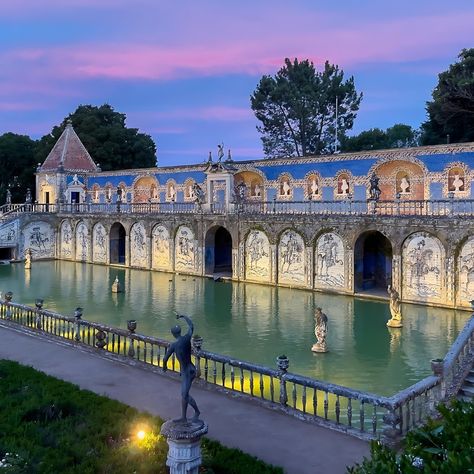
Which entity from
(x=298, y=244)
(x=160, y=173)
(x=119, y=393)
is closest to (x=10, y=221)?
(x=160, y=173)

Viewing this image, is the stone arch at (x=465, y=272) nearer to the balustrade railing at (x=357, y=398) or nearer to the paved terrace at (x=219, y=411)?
the balustrade railing at (x=357, y=398)

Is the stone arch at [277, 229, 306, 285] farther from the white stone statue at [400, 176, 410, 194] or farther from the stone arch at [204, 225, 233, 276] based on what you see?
the stone arch at [204, 225, 233, 276]

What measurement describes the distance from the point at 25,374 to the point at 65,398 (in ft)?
6.88

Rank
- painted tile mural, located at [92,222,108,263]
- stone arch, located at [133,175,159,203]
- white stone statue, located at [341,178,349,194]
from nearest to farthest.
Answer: white stone statue, located at [341,178,349,194] < painted tile mural, located at [92,222,108,263] < stone arch, located at [133,175,159,203]

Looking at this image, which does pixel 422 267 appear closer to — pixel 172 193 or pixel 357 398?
pixel 357 398

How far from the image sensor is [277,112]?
2137 inches

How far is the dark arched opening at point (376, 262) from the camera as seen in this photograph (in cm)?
2917

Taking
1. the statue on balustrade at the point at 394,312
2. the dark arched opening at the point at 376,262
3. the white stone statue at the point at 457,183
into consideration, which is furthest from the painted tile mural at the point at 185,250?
the statue on balustrade at the point at 394,312

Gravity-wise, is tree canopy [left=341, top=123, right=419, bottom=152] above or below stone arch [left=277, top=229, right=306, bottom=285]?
above

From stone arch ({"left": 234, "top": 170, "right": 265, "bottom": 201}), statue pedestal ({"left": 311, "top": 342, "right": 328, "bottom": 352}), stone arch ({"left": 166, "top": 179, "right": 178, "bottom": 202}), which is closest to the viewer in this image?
statue pedestal ({"left": 311, "top": 342, "right": 328, "bottom": 352})

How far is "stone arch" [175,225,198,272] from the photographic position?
35475 mm

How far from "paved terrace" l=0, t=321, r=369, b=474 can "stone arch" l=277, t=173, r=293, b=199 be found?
21.8 meters

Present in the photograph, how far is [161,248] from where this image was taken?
37.6m

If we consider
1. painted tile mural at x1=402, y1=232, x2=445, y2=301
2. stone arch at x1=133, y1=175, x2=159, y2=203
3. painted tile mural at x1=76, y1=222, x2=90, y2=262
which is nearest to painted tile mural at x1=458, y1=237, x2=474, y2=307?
painted tile mural at x1=402, y1=232, x2=445, y2=301
